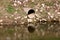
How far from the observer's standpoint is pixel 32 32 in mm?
14258

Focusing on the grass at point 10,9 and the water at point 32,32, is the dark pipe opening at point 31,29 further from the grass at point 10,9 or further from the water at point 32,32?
the grass at point 10,9

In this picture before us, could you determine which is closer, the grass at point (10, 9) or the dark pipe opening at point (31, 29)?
the dark pipe opening at point (31, 29)

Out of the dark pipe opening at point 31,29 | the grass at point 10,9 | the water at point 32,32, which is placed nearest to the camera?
the water at point 32,32

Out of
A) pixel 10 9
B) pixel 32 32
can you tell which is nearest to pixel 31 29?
pixel 32 32

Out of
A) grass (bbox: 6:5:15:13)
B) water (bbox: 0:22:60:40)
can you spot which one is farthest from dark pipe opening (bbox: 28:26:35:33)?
grass (bbox: 6:5:15:13)

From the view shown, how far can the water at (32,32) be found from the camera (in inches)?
518

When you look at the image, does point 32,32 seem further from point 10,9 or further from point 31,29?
point 10,9

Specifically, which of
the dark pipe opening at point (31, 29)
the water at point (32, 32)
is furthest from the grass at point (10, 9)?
the dark pipe opening at point (31, 29)

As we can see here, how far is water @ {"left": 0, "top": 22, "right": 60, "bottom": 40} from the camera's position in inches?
518

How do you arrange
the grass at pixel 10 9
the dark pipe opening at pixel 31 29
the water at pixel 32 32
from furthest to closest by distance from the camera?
the grass at pixel 10 9 → the dark pipe opening at pixel 31 29 → the water at pixel 32 32

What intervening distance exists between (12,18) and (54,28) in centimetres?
267

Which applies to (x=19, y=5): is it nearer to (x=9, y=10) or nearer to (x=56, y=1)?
(x=9, y=10)

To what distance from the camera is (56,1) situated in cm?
1758

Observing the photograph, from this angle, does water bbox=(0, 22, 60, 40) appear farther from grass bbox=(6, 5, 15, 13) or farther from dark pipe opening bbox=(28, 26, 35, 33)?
grass bbox=(6, 5, 15, 13)
